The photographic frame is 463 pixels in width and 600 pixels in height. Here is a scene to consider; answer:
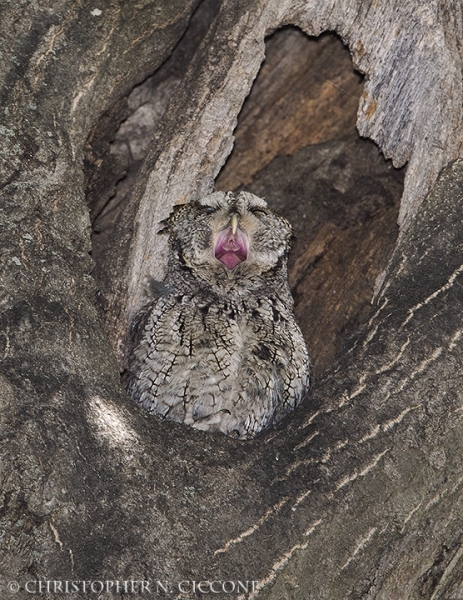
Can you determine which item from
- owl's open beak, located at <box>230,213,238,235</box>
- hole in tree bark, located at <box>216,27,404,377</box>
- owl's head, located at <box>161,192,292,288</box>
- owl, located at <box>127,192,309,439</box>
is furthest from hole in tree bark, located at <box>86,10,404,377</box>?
owl's open beak, located at <box>230,213,238,235</box>

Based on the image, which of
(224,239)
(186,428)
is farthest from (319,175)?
(186,428)

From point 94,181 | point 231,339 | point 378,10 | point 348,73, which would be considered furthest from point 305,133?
point 231,339

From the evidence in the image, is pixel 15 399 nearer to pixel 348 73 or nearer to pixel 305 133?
pixel 305 133

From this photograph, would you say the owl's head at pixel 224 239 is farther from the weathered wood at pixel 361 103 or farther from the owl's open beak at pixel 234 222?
the weathered wood at pixel 361 103

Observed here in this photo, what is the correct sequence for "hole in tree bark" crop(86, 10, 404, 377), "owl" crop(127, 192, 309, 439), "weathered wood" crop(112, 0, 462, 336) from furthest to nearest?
"hole in tree bark" crop(86, 10, 404, 377), "weathered wood" crop(112, 0, 462, 336), "owl" crop(127, 192, 309, 439)

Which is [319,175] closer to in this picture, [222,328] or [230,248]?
[230,248]

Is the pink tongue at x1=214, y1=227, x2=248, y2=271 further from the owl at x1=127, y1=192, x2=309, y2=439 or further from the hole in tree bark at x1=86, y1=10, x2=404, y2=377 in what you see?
the hole in tree bark at x1=86, y1=10, x2=404, y2=377

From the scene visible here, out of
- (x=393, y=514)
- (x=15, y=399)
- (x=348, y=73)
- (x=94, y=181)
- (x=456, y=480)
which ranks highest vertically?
(x=348, y=73)
